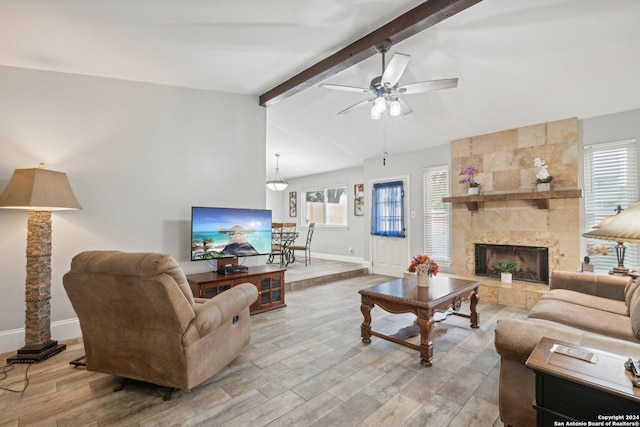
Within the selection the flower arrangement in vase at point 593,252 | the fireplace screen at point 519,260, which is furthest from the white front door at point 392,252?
the flower arrangement in vase at point 593,252

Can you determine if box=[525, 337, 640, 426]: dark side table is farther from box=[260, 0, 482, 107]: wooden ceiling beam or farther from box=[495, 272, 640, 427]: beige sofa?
box=[260, 0, 482, 107]: wooden ceiling beam

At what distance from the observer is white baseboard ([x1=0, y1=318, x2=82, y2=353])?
278 cm

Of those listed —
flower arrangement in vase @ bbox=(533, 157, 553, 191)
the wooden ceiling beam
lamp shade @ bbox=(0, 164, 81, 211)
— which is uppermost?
the wooden ceiling beam

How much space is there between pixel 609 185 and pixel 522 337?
3.66 m

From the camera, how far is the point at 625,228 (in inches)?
44.1

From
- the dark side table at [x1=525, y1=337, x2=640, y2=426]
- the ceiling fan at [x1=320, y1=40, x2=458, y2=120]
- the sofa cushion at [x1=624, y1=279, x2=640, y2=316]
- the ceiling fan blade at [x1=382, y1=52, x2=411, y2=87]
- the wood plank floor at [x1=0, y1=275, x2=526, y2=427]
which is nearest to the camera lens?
the dark side table at [x1=525, y1=337, x2=640, y2=426]

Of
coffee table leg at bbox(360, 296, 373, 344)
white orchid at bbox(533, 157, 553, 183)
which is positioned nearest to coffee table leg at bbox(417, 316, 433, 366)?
coffee table leg at bbox(360, 296, 373, 344)

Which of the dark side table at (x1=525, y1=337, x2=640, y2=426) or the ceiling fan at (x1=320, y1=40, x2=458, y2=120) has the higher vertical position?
the ceiling fan at (x1=320, y1=40, x2=458, y2=120)

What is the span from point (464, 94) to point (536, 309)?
2.94 m

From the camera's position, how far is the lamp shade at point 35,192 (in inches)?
97.2

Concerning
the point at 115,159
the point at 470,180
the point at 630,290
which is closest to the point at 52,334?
the point at 115,159

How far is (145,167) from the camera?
3.53 metres

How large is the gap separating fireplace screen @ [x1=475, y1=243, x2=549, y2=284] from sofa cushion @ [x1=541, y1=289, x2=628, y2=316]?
161cm

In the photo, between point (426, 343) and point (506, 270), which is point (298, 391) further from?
point (506, 270)
